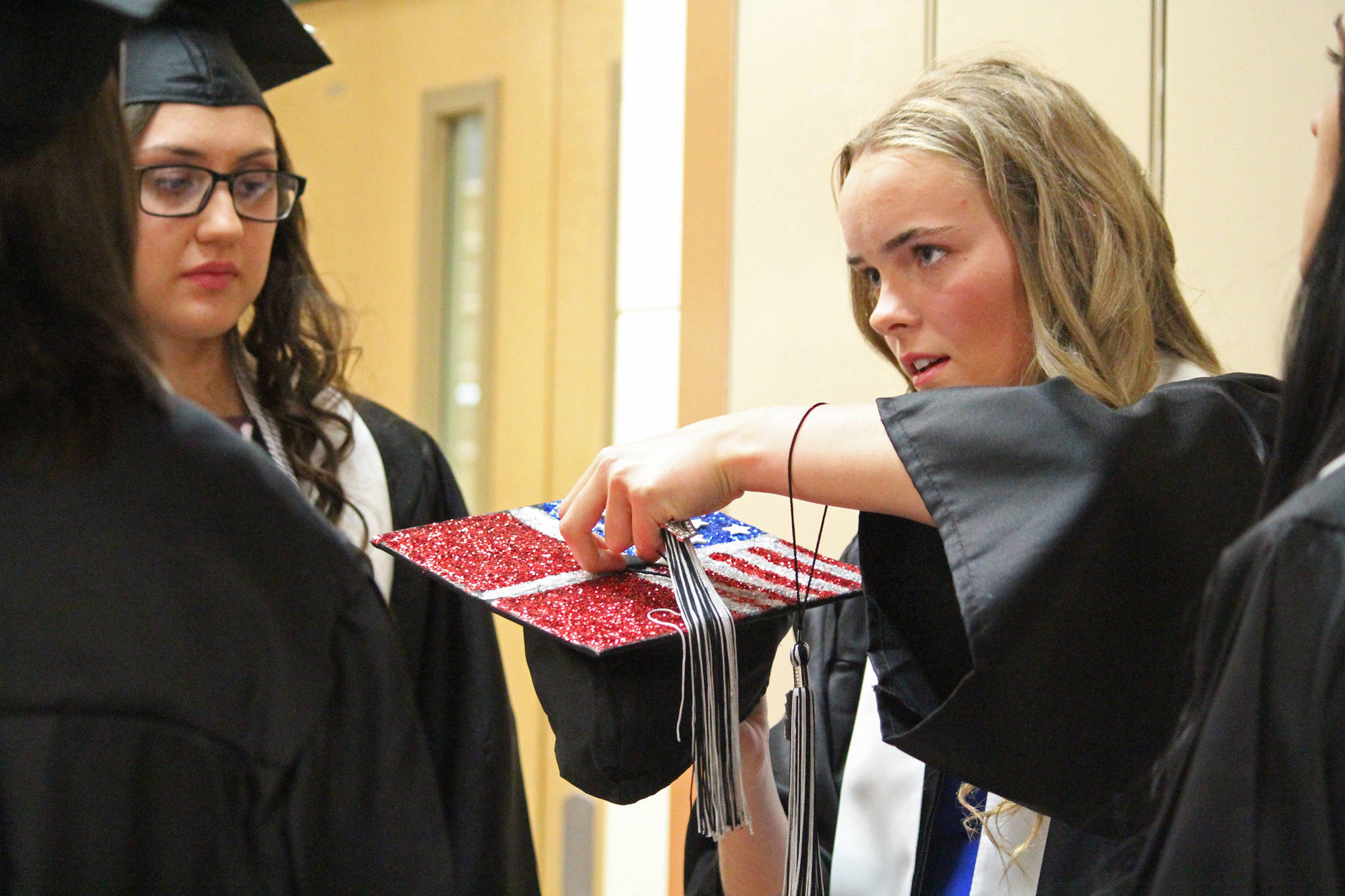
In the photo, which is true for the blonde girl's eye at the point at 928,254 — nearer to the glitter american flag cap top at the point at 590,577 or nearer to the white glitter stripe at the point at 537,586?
the glitter american flag cap top at the point at 590,577

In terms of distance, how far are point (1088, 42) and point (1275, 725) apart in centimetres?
153

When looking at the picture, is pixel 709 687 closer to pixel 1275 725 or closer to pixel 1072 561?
pixel 1072 561

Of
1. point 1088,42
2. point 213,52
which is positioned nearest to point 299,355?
point 213,52

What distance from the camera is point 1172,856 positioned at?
607 mm

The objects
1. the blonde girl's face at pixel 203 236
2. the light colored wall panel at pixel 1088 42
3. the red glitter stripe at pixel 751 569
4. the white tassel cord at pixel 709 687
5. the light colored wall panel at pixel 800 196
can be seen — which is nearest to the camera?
the white tassel cord at pixel 709 687

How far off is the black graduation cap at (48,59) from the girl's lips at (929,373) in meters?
0.86

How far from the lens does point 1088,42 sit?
1.84 m

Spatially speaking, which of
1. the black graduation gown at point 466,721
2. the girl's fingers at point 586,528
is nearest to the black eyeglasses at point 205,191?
the black graduation gown at point 466,721

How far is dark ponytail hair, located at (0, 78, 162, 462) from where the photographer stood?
1.90 feet

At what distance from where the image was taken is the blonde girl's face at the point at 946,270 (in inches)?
48.0

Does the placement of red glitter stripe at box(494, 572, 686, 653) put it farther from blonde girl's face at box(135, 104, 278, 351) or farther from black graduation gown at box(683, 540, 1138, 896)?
blonde girl's face at box(135, 104, 278, 351)

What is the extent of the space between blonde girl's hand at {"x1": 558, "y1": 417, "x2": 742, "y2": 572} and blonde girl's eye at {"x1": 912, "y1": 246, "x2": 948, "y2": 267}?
0.35 metres

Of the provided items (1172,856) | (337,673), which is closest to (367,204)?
(337,673)

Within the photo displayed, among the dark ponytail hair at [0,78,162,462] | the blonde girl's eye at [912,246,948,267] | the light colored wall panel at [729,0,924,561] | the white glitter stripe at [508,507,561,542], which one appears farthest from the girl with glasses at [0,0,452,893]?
the light colored wall panel at [729,0,924,561]
